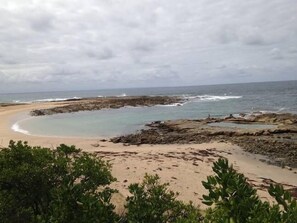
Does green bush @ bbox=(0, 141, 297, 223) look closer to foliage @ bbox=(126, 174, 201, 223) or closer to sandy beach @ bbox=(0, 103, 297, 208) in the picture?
foliage @ bbox=(126, 174, 201, 223)

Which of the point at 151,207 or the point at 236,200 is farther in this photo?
the point at 151,207

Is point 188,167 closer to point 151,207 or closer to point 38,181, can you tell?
point 38,181

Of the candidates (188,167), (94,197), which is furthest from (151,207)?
(188,167)

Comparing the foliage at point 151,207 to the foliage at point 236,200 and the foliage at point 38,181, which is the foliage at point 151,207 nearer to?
the foliage at point 38,181

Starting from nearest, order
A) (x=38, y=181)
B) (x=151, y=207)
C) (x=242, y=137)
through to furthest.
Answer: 1. (x=151, y=207)
2. (x=38, y=181)
3. (x=242, y=137)

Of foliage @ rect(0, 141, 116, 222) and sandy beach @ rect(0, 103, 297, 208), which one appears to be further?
sandy beach @ rect(0, 103, 297, 208)

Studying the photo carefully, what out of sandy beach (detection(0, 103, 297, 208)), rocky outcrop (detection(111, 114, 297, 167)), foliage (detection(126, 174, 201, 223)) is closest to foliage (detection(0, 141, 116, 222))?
foliage (detection(126, 174, 201, 223))

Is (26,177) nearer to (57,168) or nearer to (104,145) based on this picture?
(57,168)

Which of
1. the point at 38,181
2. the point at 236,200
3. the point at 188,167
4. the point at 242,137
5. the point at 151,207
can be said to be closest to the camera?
the point at 236,200

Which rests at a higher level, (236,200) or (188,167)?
(236,200)

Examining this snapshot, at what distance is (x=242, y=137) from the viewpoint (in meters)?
22.5

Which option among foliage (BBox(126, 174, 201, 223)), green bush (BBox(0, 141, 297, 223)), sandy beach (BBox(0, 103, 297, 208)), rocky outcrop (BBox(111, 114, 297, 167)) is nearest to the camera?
green bush (BBox(0, 141, 297, 223))

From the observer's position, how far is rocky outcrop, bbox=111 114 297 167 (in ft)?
60.4

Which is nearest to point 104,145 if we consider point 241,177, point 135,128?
point 135,128
